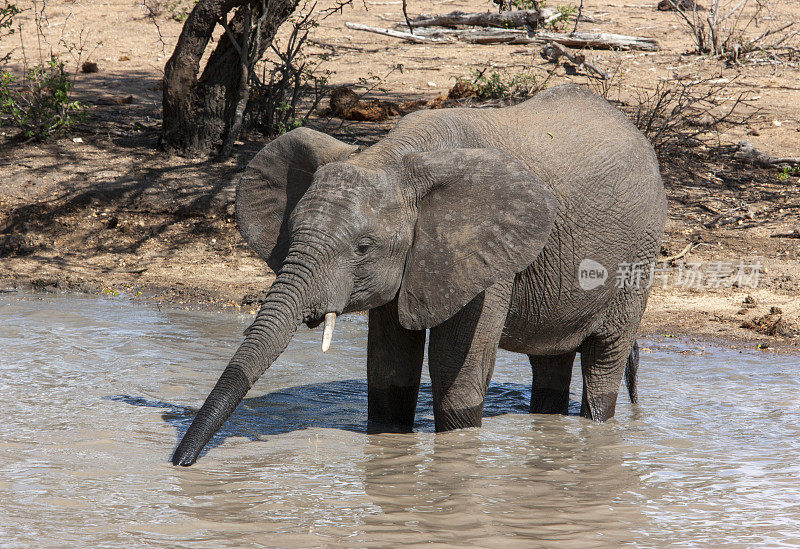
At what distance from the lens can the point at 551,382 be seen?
6.47 meters

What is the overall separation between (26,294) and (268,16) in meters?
4.22

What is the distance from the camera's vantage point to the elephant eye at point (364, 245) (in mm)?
4492

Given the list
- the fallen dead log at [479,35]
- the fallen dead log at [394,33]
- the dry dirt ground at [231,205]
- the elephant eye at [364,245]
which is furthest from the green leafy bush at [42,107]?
the elephant eye at [364,245]

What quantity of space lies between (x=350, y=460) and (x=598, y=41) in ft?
36.4

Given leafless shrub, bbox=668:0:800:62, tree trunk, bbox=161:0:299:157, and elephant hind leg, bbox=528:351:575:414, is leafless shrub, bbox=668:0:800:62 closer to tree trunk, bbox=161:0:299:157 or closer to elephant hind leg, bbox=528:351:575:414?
tree trunk, bbox=161:0:299:157

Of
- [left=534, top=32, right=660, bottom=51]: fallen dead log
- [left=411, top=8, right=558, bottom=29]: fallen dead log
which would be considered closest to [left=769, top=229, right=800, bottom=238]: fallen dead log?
[left=534, top=32, right=660, bottom=51]: fallen dead log

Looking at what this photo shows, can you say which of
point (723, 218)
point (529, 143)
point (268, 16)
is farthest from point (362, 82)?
point (529, 143)

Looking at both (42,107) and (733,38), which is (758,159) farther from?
(42,107)

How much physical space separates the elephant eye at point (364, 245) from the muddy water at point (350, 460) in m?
1.13

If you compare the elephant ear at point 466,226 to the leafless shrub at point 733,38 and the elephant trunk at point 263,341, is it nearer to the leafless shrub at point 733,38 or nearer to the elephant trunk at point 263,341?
the elephant trunk at point 263,341

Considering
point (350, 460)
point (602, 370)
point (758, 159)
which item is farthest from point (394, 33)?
point (350, 460)

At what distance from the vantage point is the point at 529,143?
538cm

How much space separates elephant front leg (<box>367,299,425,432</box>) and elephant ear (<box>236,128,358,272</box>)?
0.68 meters

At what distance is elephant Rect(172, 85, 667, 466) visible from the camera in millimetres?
4406
